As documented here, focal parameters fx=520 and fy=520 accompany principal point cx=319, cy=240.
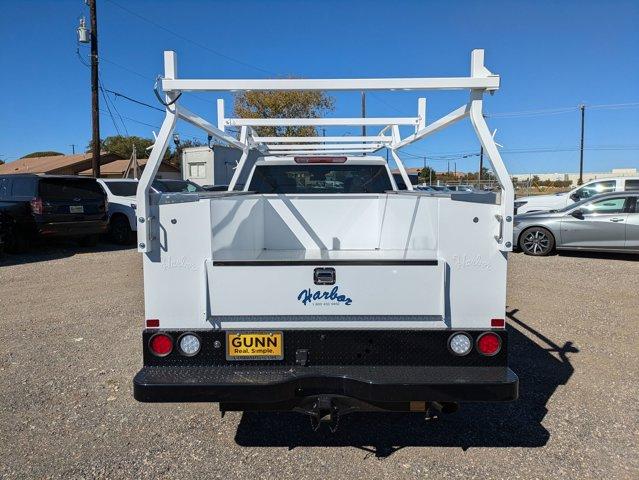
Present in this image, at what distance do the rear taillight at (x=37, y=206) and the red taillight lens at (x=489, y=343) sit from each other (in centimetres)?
1121

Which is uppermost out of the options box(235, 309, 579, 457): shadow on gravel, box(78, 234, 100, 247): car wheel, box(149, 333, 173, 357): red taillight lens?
box(149, 333, 173, 357): red taillight lens

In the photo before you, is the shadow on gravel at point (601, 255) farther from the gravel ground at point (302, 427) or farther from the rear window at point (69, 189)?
the rear window at point (69, 189)

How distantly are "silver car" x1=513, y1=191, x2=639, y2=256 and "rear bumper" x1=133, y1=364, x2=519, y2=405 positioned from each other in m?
9.28

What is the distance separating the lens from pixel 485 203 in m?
2.91

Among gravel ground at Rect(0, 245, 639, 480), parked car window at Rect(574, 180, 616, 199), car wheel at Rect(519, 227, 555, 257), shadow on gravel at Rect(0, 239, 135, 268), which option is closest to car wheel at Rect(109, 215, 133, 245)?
shadow on gravel at Rect(0, 239, 135, 268)

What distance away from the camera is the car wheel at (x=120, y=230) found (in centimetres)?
1398

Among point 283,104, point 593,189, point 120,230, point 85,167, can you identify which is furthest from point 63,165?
point 593,189

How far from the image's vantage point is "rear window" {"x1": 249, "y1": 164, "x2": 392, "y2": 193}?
554cm

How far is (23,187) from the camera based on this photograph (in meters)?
11.9

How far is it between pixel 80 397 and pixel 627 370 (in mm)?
4664

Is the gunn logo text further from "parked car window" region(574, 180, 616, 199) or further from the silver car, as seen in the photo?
"parked car window" region(574, 180, 616, 199)

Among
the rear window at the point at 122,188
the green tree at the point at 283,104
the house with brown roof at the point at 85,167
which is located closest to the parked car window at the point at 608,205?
the rear window at the point at 122,188

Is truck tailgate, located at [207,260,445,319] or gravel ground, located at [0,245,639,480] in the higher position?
truck tailgate, located at [207,260,445,319]

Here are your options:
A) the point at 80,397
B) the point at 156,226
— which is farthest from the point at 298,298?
the point at 80,397
